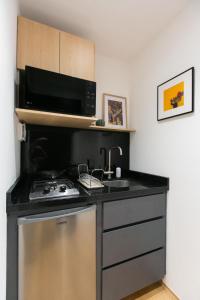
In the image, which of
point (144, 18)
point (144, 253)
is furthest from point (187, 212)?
point (144, 18)

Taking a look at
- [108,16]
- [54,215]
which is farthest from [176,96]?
[54,215]

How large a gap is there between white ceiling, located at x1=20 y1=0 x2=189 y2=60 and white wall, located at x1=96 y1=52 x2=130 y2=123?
0.96 ft

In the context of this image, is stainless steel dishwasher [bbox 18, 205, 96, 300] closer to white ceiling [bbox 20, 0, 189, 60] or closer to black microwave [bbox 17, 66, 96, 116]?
black microwave [bbox 17, 66, 96, 116]

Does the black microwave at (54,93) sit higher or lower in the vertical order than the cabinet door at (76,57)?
lower

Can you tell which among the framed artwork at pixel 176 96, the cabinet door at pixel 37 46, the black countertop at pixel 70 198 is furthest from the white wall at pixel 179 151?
the cabinet door at pixel 37 46

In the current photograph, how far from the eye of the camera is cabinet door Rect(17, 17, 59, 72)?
48.2 inches

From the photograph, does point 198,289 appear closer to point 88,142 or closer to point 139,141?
Answer: point 139,141

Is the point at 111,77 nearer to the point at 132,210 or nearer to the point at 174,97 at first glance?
the point at 174,97

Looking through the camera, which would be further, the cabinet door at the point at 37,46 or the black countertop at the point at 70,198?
the cabinet door at the point at 37,46

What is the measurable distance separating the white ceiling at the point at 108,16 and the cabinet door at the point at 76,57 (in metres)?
0.18

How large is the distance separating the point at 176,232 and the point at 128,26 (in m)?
1.99

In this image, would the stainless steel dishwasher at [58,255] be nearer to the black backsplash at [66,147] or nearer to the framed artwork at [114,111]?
the black backsplash at [66,147]

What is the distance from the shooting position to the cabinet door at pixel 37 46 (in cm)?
122

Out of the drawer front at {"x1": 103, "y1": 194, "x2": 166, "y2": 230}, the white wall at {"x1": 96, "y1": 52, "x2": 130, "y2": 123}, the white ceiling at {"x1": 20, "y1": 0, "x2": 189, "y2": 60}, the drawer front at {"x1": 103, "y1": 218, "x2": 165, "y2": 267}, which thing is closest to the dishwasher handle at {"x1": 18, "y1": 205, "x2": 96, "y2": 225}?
the drawer front at {"x1": 103, "y1": 194, "x2": 166, "y2": 230}
